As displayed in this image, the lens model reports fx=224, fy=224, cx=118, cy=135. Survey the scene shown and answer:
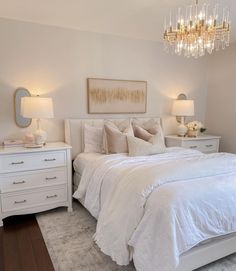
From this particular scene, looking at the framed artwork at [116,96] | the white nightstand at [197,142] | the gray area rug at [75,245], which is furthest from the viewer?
the white nightstand at [197,142]

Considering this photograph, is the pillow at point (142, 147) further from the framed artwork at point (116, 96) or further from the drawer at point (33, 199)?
the drawer at point (33, 199)

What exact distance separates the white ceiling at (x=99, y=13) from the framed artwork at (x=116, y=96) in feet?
2.64

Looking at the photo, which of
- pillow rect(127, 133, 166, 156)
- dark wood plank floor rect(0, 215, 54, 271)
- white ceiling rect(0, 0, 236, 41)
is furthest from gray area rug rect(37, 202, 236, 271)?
white ceiling rect(0, 0, 236, 41)

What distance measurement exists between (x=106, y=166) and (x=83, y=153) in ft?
2.85

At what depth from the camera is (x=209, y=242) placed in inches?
73.2

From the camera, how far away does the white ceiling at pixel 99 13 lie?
2544 mm

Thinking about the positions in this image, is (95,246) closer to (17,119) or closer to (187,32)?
(17,119)

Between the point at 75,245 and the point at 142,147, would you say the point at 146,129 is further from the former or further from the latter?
the point at 75,245

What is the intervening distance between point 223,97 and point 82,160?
303 cm

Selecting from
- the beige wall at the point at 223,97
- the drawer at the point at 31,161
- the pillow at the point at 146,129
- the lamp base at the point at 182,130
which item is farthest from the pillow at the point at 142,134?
the beige wall at the point at 223,97

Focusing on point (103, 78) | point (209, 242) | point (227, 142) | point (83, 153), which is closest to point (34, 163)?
point (83, 153)

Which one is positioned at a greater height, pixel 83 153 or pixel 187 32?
pixel 187 32

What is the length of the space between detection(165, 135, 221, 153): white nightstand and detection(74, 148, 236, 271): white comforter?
4.90ft

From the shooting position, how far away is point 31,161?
2746 mm
